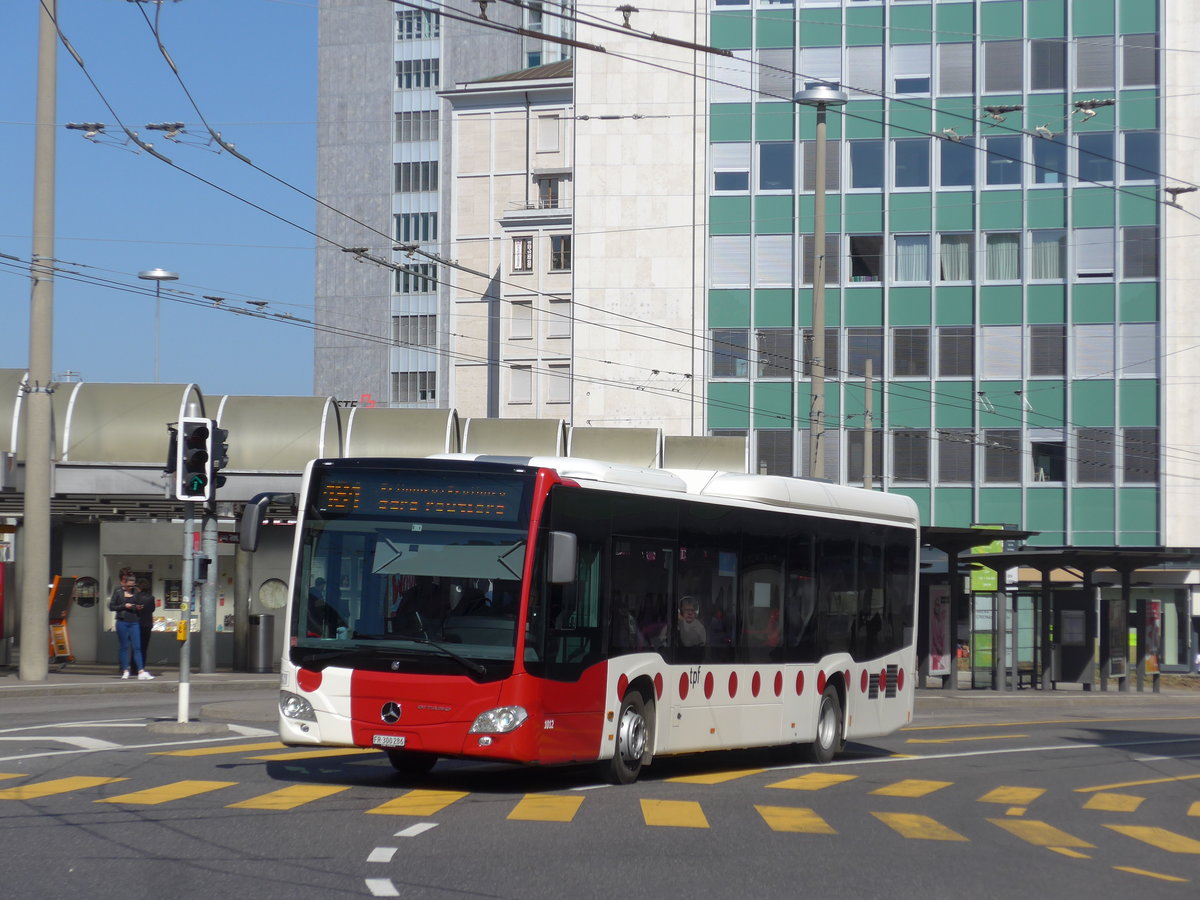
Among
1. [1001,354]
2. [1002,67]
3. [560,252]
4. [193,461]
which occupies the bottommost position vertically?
[193,461]

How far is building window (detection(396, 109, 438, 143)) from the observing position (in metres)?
111

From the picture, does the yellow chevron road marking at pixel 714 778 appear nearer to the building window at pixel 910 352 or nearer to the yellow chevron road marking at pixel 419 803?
the yellow chevron road marking at pixel 419 803

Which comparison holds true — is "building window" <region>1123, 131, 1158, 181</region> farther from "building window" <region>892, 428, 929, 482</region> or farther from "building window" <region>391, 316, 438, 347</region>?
"building window" <region>391, 316, 438, 347</region>

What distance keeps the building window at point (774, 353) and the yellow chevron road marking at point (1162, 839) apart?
4685cm

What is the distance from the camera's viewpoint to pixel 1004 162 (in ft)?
194

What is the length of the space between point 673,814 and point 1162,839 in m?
3.47

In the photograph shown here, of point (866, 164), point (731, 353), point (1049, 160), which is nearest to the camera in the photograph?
point (1049, 160)

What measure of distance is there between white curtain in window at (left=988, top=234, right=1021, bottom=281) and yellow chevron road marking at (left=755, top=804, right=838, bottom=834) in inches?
1904

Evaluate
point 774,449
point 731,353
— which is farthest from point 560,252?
Answer: point 774,449

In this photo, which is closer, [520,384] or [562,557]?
[562,557]

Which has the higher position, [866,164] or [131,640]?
[866,164]

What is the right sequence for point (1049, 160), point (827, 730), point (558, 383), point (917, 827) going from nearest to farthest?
1. point (917, 827)
2. point (827, 730)
3. point (1049, 160)
4. point (558, 383)

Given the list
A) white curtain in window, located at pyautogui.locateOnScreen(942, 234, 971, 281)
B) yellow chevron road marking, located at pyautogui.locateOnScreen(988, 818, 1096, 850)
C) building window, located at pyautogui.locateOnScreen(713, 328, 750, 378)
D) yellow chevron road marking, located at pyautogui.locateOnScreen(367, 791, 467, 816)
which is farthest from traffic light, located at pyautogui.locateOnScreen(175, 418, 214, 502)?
white curtain in window, located at pyautogui.locateOnScreen(942, 234, 971, 281)

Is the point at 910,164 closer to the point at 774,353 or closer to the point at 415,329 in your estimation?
the point at 774,353
